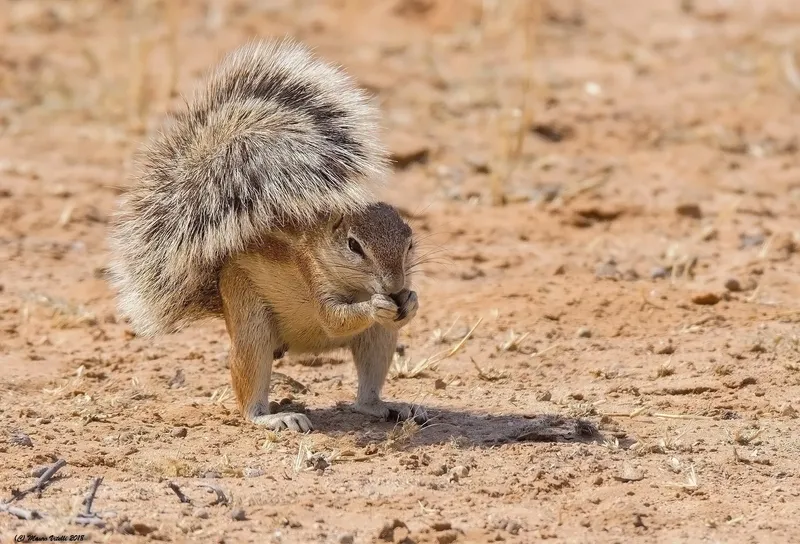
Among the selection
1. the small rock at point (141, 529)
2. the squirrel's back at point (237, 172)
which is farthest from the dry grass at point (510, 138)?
the small rock at point (141, 529)

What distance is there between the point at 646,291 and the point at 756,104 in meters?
5.07

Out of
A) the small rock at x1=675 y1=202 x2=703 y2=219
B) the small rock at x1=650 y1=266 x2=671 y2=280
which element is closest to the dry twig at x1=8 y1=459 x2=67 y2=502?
the small rock at x1=650 y1=266 x2=671 y2=280

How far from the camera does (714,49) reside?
14.5 meters

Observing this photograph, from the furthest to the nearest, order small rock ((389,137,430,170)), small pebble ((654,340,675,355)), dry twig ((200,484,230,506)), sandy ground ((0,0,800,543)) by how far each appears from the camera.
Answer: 1. small rock ((389,137,430,170))
2. small pebble ((654,340,675,355))
3. sandy ground ((0,0,800,543))
4. dry twig ((200,484,230,506))

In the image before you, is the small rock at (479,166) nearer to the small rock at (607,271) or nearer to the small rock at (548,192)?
the small rock at (548,192)

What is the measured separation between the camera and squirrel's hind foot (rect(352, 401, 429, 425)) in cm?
616

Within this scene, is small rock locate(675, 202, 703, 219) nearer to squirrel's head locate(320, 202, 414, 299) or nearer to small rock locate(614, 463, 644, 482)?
squirrel's head locate(320, 202, 414, 299)

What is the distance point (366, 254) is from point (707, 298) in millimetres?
2697

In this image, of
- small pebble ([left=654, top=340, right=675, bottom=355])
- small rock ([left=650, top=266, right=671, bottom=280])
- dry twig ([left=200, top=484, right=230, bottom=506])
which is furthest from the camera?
small rock ([left=650, top=266, right=671, bottom=280])

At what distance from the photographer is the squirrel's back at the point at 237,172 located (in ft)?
19.4

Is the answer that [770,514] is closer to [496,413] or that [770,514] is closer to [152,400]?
[496,413]

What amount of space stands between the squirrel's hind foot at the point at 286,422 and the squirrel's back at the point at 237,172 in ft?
2.07

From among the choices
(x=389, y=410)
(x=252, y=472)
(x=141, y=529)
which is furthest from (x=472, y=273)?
(x=141, y=529)

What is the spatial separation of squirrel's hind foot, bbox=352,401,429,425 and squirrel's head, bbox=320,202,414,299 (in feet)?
1.83
